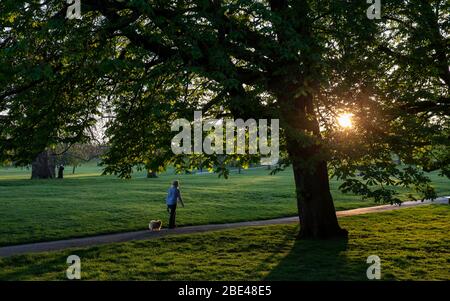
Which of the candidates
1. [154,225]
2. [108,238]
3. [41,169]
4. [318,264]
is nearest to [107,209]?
[154,225]

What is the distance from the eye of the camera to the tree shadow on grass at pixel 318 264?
10.9 m

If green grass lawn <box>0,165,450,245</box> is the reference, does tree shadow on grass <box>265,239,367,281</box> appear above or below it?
below

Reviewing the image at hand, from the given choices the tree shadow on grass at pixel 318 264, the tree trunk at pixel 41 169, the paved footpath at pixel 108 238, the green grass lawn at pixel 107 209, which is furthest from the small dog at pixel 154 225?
the tree trunk at pixel 41 169

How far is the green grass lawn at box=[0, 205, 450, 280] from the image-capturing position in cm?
Result: 1103

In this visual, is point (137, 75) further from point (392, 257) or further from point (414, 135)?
point (392, 257)

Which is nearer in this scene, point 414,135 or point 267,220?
point 414,135

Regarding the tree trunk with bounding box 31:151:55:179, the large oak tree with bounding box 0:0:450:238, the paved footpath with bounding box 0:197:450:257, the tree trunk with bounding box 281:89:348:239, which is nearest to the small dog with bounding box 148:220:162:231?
the paved footpath with bounding box 0:197:450:257

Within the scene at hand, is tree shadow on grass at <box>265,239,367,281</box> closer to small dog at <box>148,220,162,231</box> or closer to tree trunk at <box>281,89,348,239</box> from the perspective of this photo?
tree trunk at <box>281,89,348,239</box>

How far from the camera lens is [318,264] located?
12.1m

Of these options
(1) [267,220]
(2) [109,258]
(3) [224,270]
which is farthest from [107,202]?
(3) [224,270]

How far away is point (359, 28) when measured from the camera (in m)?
10.5

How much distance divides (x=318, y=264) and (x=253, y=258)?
1.83 meters

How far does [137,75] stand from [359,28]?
5.70 m

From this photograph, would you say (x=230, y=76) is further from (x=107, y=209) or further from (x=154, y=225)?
(x=107, y=209)
